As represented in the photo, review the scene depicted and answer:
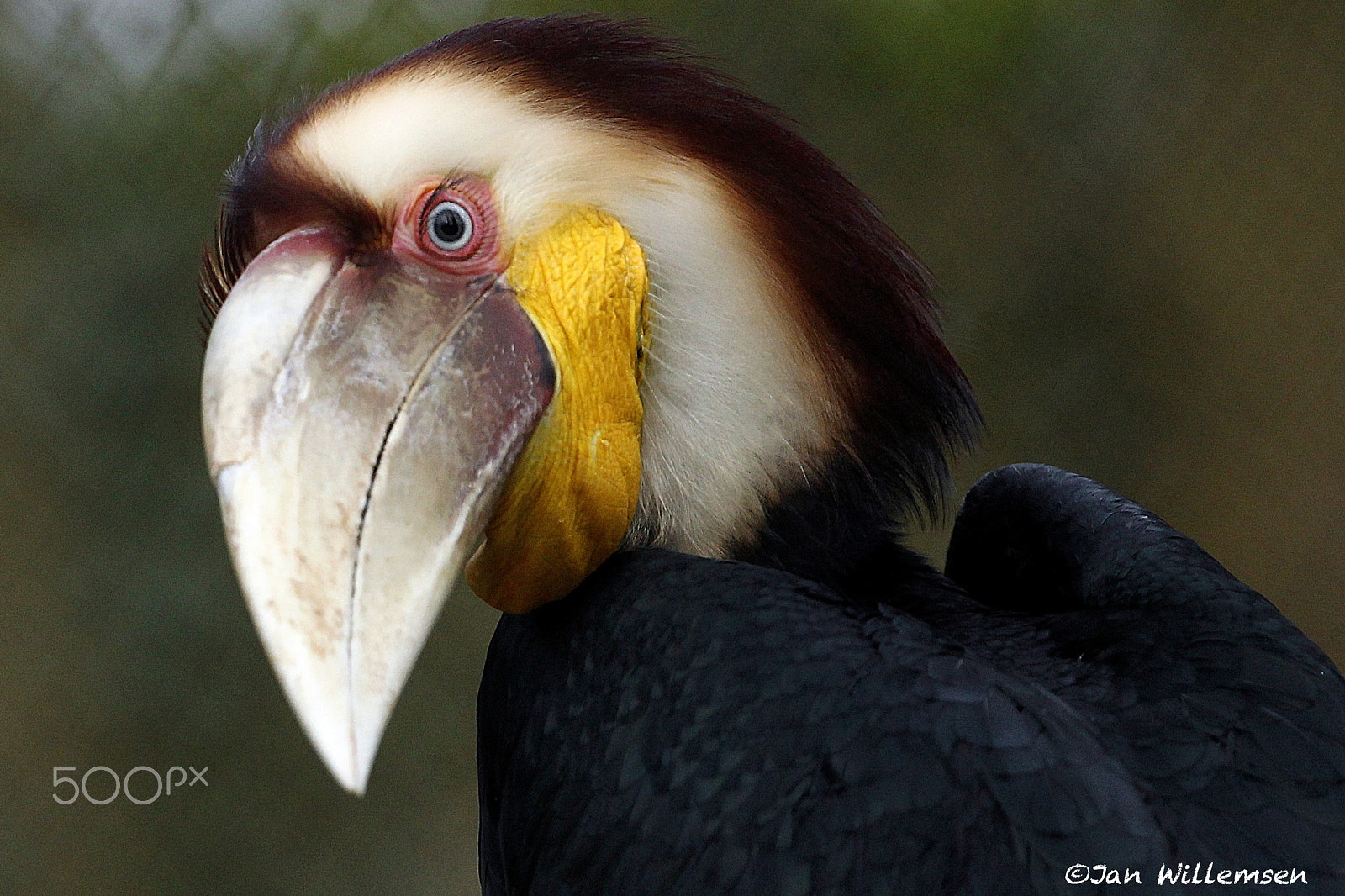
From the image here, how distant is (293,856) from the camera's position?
2.02 meters

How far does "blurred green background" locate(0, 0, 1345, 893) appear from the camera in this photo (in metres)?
1.89

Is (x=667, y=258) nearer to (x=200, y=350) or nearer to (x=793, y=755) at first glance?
(x=793, y=755)

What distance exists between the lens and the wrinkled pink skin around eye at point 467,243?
0.83 m

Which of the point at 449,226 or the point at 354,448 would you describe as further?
the point at 449,226

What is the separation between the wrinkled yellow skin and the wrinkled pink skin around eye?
2 cm

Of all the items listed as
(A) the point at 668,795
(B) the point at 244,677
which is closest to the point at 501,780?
(A) the point at 668,795

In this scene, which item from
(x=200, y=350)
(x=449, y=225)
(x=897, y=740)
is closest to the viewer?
(x=897, y=740)

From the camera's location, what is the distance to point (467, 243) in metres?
0.84

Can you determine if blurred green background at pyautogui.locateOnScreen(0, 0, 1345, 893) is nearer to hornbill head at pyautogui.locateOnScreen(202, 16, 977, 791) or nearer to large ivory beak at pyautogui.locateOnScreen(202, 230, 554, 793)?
hornbill head at pyautogui.locateOnScreen(202, 16, 977, 791)

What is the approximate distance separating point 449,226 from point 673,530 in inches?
10.3

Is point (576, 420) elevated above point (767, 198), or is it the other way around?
point (767, 198)

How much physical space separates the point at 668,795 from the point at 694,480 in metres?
0.25
